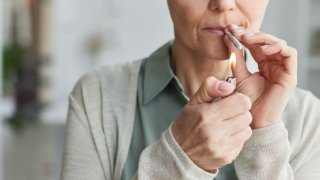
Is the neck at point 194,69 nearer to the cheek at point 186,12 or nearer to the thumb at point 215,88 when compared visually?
the cheek at point 186,12

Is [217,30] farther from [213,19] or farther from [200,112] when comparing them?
[200,112]

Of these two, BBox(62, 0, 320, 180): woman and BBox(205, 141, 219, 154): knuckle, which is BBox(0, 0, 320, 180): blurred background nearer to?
BBox(62, 0, 320, 180): woman

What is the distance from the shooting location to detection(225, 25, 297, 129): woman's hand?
88cm

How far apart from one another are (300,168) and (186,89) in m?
0.27

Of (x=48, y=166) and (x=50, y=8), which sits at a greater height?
(x=50, y=8)

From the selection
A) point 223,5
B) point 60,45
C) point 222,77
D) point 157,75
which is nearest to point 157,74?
point 157,75

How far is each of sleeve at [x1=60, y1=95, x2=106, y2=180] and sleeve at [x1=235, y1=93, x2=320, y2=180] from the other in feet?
0.85

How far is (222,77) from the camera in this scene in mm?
1094

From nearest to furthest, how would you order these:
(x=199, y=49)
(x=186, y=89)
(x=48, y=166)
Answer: (x=199, y=49) < (x=186, y=89) < (x=48, y=166)

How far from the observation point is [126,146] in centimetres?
104

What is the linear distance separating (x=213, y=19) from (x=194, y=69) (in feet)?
0.53

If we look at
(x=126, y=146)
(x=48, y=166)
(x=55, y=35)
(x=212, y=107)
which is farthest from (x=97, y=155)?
(x=55, y=35)

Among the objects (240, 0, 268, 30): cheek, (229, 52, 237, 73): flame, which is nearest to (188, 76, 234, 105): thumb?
(229, 52, 237, 73): flame

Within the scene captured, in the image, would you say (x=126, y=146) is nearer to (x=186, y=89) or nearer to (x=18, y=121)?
(x=186, y=89)
